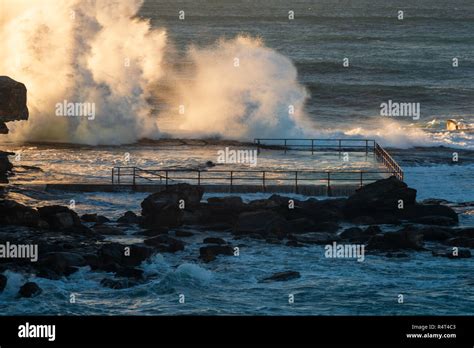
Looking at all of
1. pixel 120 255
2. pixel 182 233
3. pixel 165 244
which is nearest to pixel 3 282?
pixel 120 255

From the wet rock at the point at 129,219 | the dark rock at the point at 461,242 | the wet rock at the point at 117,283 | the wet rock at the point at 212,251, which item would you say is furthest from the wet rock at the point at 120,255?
the dark rock at the point at 461,242

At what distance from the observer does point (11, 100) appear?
43.2 metres

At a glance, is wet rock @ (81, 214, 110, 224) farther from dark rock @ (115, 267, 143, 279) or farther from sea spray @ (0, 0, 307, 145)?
sea spray @ (0, 0, 307, 145)

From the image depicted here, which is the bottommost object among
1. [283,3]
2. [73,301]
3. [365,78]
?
[73,301]

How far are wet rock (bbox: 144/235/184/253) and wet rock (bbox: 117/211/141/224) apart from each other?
8.95 feet

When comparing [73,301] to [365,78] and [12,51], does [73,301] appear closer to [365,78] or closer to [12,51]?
[12,51]

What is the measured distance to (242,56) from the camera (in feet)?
245

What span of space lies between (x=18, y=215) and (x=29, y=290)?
25.9ft

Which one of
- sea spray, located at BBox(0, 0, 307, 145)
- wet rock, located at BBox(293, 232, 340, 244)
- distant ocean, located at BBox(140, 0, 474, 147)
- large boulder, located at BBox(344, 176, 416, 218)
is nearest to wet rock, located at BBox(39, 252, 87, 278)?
wet rock, located at BBox(293, 232, 340, 244)
